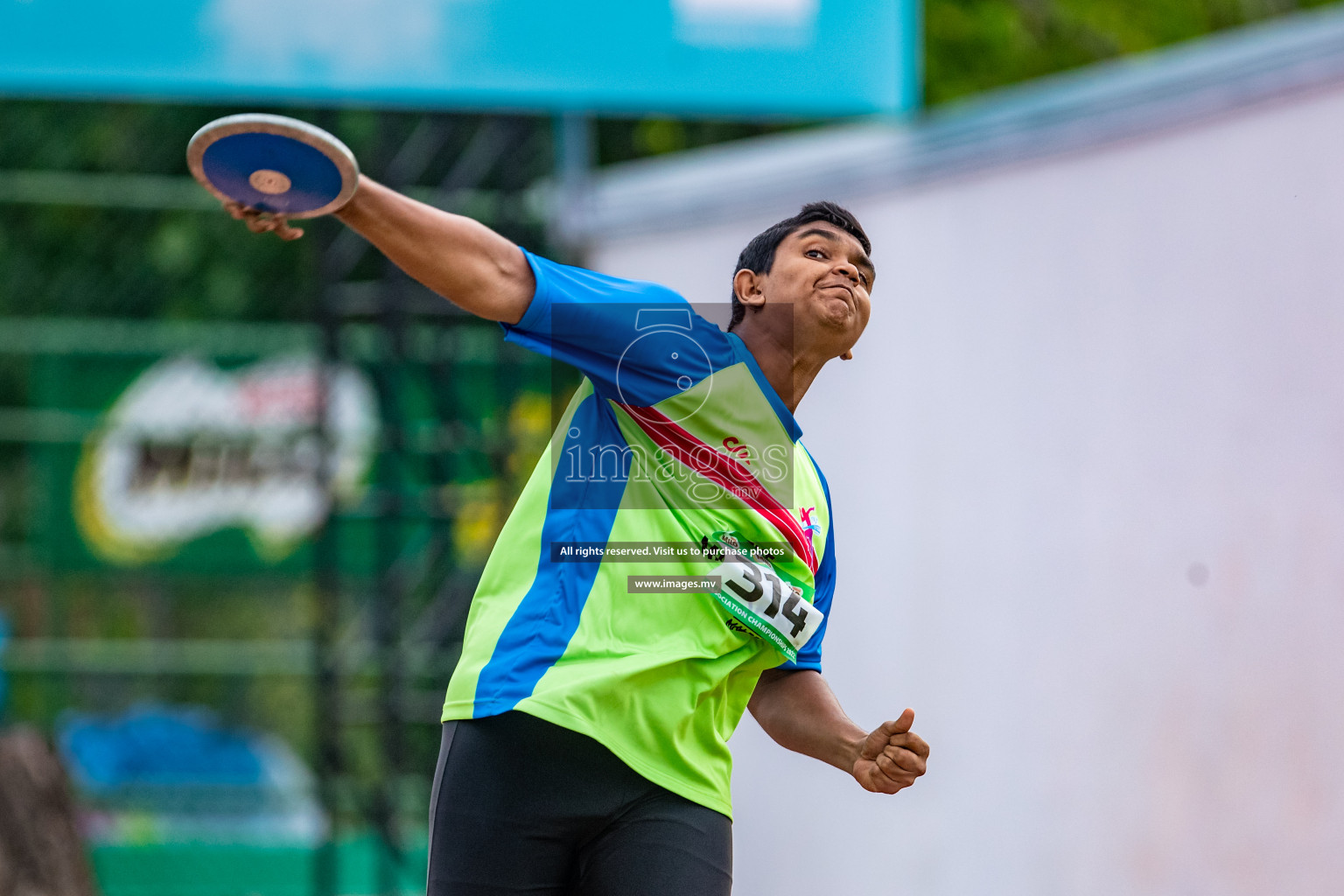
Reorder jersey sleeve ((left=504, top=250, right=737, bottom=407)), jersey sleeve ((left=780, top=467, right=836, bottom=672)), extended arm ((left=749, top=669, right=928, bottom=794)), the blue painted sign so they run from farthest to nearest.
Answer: the blue painted sign
jersey sleeve ((left=780, top=467, right=836, bottom=672))
extended arm ((left=749, top=669, right=928, bottom=794))
jersey sleeve ((left=504, top=250, right=737, bottom=407))

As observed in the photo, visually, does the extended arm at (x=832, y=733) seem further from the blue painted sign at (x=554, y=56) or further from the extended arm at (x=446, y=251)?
the blue painted sign at (x=554, y=56)

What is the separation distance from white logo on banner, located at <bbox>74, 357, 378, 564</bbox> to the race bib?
6.68 m

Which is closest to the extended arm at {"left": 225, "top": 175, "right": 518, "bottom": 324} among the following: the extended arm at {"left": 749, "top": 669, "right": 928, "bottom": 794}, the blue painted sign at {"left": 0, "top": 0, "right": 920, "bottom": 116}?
the extended arm at {"left": 749, "top": 669, "right": 928, "bottom": 794}

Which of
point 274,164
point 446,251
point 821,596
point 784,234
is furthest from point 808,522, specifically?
point 274,164

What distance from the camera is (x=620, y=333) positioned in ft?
7.47

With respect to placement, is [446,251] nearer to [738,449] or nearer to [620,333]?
[620,333]

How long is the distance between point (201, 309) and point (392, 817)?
236 inches

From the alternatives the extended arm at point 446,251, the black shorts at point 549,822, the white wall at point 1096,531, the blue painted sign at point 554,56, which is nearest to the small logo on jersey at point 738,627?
the black shorts at point 549,822

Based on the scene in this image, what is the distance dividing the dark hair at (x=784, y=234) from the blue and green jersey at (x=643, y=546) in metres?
0.13

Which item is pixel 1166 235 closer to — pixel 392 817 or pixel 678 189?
pixel 678 189

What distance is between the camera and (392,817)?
780 centimetres

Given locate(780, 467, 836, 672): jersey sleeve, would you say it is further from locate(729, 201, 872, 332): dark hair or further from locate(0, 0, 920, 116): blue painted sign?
locate(0, 0, 920, 116): blue painted sign

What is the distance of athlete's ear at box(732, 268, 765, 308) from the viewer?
249cm

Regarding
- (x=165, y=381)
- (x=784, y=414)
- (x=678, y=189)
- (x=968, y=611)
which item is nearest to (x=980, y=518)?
(x=968, y=611)
